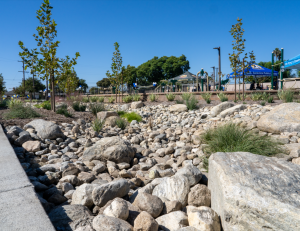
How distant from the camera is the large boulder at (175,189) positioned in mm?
2344

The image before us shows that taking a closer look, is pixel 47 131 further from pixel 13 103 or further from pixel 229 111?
pixel 13 103

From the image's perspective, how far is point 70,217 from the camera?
1930 millimetres

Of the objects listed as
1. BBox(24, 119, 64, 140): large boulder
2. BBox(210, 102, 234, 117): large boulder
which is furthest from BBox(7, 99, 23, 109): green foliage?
BBox(210, 102, 234, 117): large boulder

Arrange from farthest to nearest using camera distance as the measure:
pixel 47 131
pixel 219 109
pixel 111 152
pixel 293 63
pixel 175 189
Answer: pixel 293 63, pixel 219 109, pixel 47 131, pixel 111 152, pixel 175 189

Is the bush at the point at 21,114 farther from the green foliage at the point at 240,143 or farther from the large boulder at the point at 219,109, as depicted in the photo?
the large boulder at the point at 219,109

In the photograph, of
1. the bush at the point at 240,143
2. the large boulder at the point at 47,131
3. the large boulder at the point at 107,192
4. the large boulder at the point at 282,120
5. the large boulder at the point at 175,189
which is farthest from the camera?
the large boulder at the point at 47,131

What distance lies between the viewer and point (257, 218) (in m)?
1.65

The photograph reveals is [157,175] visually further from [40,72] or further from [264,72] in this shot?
[264,72]

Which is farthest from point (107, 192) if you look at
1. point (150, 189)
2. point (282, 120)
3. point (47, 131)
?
point (282, 120)

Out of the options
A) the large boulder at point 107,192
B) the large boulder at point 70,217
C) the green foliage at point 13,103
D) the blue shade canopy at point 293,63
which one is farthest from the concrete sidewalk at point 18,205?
the blue shade canopy at point 293,63

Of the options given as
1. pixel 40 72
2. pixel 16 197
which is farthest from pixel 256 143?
pixel 40 72

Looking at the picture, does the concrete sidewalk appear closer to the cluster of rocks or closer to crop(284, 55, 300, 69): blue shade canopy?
the cluster of rocks

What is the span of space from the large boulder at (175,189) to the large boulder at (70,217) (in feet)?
2.58

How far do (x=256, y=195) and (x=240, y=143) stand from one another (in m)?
2.03
